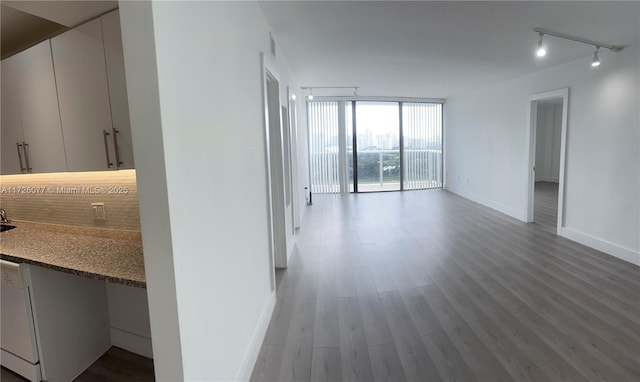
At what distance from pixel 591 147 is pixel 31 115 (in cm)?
583

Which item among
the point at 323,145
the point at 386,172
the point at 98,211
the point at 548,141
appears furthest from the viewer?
the point at 548,141

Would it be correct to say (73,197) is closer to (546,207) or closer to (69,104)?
(69,104)

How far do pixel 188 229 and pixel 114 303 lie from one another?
63.2 inches

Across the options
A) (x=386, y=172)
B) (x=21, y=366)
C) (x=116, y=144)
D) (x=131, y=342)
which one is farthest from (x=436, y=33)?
(x=386, y=172)

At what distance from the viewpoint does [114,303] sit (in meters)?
2.24

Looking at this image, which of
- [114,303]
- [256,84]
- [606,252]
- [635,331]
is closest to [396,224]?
[606,252]

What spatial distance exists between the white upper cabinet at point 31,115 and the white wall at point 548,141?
11.5 meters

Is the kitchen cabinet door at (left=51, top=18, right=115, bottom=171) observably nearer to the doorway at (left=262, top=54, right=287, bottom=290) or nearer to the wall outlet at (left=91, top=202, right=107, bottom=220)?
the wall outlet at (left=91, top=202, right=107, bottom=220)

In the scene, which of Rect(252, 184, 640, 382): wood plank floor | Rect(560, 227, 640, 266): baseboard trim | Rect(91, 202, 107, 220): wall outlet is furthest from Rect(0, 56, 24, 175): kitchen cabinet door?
Rect(560, 227, 640, 266): baseboard trim

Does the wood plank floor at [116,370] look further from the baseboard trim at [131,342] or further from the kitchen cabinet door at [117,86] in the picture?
the kitchen cabinet door at [117,86]

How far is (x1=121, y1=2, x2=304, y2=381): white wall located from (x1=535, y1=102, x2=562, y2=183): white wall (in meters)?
10.6

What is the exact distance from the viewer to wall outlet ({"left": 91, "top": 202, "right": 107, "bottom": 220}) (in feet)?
7.17

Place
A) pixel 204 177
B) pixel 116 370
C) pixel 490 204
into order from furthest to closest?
pixel 490 204
pixel 116 370
pixel 204 177

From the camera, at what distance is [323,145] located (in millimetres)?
8023
